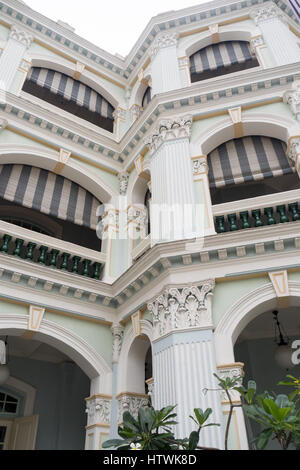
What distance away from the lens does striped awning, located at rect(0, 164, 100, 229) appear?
8.79 metres

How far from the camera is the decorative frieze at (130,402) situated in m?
6.95

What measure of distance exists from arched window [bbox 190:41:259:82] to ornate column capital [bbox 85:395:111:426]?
8.80m

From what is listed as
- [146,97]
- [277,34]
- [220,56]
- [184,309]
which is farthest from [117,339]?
[277,34]

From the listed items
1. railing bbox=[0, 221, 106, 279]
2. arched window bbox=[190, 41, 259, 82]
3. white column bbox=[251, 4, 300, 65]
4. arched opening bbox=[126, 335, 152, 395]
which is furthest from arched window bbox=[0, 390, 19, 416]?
white column bbox=[251, 4, 300, 65]

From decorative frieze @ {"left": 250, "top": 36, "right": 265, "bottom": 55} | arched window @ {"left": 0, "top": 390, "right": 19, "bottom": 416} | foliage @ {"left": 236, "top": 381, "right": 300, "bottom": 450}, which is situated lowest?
foliage @ {"left": 236, "top": 381, "right": 300, "bottom": 450}

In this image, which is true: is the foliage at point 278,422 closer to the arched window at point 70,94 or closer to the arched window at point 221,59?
the arched window at point 221,59

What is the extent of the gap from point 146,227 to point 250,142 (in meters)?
3.19

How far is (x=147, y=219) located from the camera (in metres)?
9.45

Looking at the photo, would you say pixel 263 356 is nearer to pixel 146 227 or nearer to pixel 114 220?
pixel 146 227

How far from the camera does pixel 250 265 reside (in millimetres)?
6387

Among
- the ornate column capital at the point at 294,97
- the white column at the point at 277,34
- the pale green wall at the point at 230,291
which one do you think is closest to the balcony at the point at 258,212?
the pale green wall at the point at 230,291

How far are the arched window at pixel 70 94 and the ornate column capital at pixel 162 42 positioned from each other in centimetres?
221

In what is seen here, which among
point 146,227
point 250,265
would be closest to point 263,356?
point 250,265

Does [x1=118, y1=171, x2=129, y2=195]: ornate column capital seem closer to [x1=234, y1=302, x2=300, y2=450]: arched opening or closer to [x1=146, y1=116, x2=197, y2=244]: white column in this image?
[x1=146, y1=116, x2=197, y2=244]: white column
